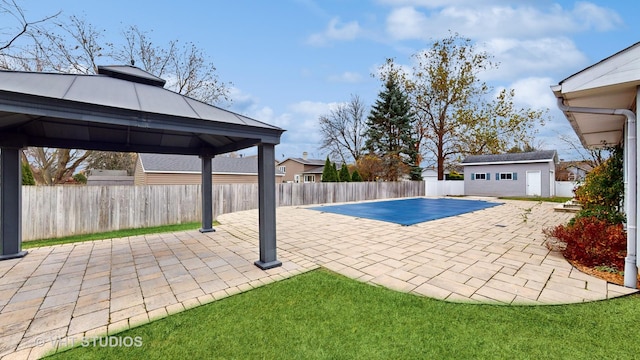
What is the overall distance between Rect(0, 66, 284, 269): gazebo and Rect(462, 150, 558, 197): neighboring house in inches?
787

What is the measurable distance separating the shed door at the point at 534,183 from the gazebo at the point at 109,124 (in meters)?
20.0

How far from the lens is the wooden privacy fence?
6578 mm

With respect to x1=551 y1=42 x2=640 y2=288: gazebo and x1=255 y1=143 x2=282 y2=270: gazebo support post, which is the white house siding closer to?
x1=551 y1=42 x2=640 y2=288: gazebo

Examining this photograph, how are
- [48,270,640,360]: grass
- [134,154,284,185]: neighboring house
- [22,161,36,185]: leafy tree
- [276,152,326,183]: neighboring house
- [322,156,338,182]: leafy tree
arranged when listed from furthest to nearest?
[276,152,326,183]: neighboring house < [322,156,338,182]: leafy tree < [134,154,284,185]: neighboring house < [22,161,36,185]: leafy tree < [48,270,640,360]: grass

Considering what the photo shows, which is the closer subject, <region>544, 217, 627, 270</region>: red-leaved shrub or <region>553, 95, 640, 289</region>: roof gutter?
<region>553, 95, 640, 289</region>: roof gutter

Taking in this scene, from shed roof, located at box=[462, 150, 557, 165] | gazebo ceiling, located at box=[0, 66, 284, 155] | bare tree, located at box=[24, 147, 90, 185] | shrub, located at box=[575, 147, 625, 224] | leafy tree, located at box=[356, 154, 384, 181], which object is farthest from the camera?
leafy tree, located at box=[356, 154, 384, 181]

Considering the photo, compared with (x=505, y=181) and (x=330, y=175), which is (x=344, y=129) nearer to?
(x=330, y=175)

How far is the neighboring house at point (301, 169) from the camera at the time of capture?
31.4 metres

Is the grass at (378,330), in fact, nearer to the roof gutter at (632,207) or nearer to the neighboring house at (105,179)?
the roof gutter at (632,207)

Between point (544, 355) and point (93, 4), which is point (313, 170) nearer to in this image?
point (93, 4)

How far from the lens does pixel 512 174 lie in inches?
717

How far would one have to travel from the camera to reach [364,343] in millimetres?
2061

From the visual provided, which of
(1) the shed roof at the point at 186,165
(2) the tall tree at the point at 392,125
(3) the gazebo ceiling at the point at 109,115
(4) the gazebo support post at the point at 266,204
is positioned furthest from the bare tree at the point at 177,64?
(2) the tall tree at the point at 392,125

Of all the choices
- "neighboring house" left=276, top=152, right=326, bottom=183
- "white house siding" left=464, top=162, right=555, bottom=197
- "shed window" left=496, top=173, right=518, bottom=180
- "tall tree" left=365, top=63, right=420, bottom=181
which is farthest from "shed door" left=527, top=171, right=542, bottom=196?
"neighboring house" left=276, top=152, right=326, bottom=183
